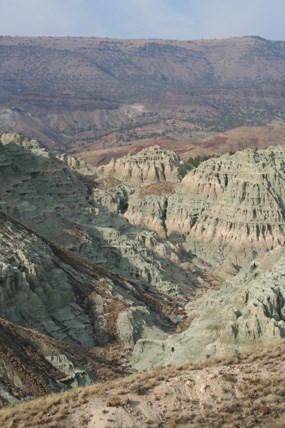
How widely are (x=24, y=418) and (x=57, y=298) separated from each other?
22.8 metres

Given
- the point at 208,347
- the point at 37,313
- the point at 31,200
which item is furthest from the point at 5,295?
the point at 31,200

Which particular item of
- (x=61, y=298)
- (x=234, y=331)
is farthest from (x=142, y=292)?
(x=234, y=331)

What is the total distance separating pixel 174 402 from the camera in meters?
18.2

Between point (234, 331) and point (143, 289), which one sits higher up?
point (234, 331)

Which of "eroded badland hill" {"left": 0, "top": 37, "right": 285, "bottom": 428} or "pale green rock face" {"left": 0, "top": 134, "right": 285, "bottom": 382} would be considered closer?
"eroded badland hill" {"left": 0, "top": 37, "right": 285, "bottom": 428}

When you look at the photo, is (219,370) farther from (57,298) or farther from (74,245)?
(74,245)

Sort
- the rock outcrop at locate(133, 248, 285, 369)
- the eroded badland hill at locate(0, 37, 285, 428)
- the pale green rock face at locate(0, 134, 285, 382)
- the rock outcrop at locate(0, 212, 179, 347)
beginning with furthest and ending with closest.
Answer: the rock outcrop at locate(0, 212, 179, 347) → the pale green rock face at locate(0, 134, 285, 382) → the rock outcrop at locate(133, 248, 285, 369) → the eroded badland hill at locate(0, 37, 285, 428)

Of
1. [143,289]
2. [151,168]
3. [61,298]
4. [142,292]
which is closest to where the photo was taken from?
[61,298]

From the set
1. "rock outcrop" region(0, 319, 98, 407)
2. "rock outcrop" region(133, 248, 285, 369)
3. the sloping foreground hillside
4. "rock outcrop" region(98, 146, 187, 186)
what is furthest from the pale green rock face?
the sloping foreground hillside

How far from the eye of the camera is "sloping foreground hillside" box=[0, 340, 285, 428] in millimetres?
17484

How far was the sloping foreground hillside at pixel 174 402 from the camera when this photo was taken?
17484mm

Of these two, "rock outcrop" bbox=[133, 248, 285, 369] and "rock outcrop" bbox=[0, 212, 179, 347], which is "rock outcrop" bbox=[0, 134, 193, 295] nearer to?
"rock outcrop" bbox=[0, 212, 179, 347]

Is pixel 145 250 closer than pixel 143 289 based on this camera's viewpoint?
No

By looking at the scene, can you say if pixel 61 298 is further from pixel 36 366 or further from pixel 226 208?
pixel 226 208
